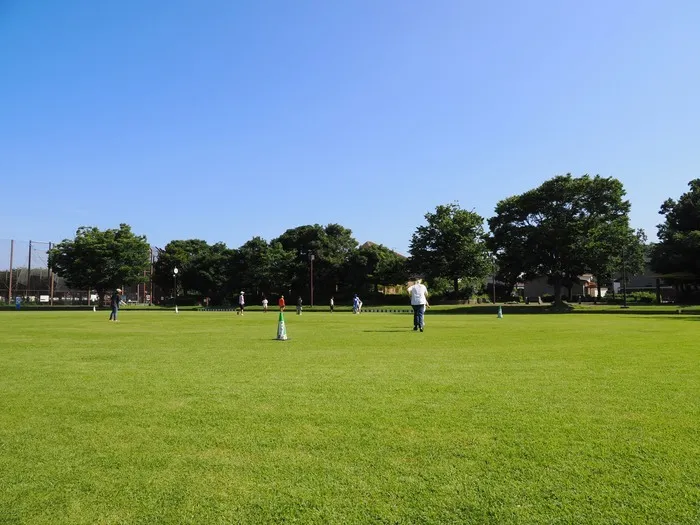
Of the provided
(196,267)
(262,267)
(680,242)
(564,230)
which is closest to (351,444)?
(564,230)

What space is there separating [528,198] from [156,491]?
164ft

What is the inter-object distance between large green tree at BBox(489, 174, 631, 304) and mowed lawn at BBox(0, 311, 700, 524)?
40.1 metres

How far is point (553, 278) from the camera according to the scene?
48.4 metres

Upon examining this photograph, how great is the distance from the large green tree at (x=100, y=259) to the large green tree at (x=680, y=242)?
192 feet

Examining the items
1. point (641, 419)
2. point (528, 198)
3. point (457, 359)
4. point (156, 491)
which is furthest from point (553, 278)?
point (156, 491)

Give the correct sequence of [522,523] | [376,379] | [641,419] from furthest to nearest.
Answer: [376,379]
[641,419]
[522,523]

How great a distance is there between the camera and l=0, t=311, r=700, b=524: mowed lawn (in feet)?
10.5

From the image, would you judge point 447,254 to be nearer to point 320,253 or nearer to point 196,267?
point 320,253

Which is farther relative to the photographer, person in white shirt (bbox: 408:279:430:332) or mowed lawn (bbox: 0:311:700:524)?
person in white shirt (bbox: 408:279:430:332)

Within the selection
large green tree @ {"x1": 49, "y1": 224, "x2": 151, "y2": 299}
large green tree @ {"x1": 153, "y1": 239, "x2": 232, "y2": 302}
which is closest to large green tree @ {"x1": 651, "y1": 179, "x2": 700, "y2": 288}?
large green tree @ {"x1": 153, "y1": 239, "x2": 232, "y2": 302}

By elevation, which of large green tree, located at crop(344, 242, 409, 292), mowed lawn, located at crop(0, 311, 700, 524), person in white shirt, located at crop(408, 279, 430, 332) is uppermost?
large green tree, located at crop(344, 242, 409, 292)

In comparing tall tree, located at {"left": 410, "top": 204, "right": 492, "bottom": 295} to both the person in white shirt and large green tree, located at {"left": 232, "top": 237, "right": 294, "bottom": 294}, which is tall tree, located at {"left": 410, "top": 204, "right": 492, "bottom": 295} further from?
the person in white shirt

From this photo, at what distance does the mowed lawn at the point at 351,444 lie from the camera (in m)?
3.19

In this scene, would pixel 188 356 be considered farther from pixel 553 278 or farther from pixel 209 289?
pixel 209 289
